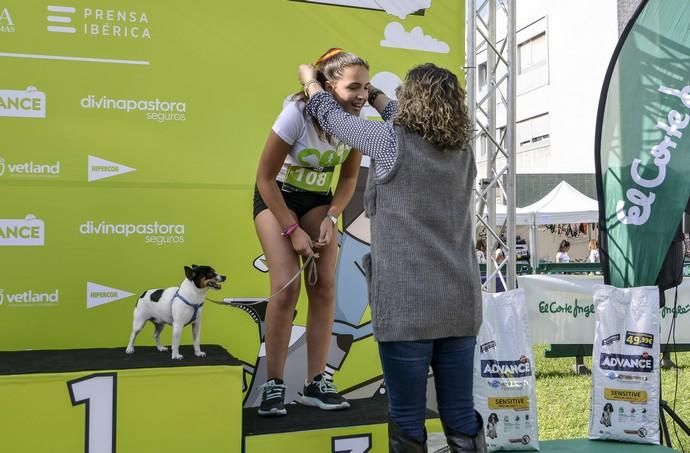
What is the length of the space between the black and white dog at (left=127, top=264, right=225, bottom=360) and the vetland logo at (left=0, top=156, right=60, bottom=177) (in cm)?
74

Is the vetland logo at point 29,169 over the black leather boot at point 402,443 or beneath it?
over

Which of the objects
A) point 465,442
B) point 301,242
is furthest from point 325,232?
point 465,442

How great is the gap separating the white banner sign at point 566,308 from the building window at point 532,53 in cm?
1671

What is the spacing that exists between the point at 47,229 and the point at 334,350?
4.74 ft

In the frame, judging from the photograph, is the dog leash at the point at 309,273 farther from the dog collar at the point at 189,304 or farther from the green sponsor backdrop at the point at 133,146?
the green sponsor backdrop at the point at 133,146

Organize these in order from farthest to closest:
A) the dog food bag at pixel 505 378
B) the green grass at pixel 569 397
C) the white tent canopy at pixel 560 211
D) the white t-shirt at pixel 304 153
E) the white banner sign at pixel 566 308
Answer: the white tent canopy at pixel 560 211 < the white banner sign at pixel 566 308 < the green grass at pixel 569 397 < the dog food bag at pixel 505 378 < the white t-shirt at pixel 304 153

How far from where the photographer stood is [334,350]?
3328 mm

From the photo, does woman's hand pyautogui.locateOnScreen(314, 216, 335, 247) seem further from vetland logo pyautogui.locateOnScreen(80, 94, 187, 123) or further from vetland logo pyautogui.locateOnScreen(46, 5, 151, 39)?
vetland logo pyautogui.locateOnScreen(46, 5, 151, 39)

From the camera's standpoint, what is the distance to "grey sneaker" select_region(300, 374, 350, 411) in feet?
8.62

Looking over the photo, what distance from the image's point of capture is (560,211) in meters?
11.3

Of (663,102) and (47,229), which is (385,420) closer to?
(47,229)

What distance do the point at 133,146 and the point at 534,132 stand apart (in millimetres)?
19707

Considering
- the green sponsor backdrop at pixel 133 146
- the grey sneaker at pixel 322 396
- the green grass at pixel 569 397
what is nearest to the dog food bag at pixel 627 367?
the green grass at pixel 569 397

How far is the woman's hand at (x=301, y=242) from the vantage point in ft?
8.12
